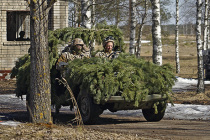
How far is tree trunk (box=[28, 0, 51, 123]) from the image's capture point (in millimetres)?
7656

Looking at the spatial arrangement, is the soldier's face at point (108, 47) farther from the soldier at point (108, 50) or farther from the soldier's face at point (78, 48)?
the soldier's face at point (78, 48)

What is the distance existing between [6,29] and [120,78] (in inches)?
571

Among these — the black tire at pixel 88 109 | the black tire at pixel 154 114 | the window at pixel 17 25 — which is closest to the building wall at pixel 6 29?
the window at pixel 17 25

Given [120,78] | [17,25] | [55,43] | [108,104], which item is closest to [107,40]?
[55,43]

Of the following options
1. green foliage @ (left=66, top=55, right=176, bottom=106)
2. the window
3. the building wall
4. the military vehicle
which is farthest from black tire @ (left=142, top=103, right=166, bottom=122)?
the window

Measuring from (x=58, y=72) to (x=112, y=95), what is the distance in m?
2.04

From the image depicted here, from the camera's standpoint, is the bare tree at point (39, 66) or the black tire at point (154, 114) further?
the black tire at point (154, 114)

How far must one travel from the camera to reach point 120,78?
8.82 m

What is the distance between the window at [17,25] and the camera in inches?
976

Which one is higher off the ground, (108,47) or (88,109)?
(108,47)

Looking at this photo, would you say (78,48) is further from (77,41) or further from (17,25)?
(17,25)

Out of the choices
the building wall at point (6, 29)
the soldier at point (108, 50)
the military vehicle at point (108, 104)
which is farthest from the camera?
the building wall at point (6, 29)

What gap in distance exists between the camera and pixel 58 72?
34.0 ft

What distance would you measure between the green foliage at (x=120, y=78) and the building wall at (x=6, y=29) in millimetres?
13025
